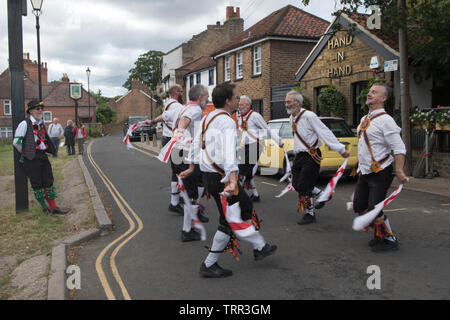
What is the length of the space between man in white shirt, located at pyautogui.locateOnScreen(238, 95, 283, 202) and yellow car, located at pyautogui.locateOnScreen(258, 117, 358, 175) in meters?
2.20

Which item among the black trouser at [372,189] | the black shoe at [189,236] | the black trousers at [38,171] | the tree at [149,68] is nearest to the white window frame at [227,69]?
the black trousers at [38,171]

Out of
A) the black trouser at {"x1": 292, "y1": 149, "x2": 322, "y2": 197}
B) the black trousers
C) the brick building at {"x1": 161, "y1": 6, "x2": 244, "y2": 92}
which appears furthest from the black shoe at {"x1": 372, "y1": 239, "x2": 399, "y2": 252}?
the brick building at {"x1": 161, "y1": 6, "x2": 244, "y2": 92}

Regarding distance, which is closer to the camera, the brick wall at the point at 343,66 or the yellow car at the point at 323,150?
the yellow car at the point at 323,150

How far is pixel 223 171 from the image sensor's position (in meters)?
4.14

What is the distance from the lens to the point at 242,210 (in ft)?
13.5

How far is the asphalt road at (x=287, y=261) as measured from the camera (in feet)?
12.5

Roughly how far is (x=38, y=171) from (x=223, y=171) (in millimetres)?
4217

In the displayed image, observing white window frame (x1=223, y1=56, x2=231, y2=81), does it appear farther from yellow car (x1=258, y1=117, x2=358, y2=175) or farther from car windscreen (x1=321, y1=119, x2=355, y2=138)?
car windscreen (x1=321, y1=119, x2=355, y2=138)

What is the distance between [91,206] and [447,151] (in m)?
9.82

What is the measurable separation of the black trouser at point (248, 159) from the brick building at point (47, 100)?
53.0 meters

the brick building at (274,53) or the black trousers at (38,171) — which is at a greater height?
the brick building at (274,53)

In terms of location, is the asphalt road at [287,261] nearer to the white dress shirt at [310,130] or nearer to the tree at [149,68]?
the white dress shirt at [310,130]

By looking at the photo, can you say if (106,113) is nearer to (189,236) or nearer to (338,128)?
(338,128)

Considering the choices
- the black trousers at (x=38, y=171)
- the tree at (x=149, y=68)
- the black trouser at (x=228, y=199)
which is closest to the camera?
the black trouser at (x=228, y=199)
